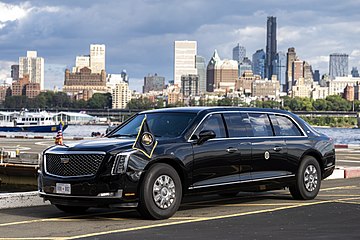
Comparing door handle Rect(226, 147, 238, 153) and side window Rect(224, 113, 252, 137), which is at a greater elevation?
side window Rect(224, 113, 252, 137)

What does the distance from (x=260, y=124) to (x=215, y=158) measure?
1602mm

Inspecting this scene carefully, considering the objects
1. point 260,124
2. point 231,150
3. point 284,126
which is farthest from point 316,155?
point 231,150

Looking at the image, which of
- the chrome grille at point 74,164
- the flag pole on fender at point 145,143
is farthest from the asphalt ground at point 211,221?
the flag pole on fender at point 145,143

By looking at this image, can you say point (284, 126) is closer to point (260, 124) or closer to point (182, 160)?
point (260, 124)

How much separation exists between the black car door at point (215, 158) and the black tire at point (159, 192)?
0.48 metres

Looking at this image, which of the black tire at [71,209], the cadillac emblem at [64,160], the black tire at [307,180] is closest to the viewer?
the cadillac emblem at [64,160]

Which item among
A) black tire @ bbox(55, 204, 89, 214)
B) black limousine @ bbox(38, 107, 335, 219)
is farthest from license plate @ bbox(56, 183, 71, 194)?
black tire @ bbox(55, 204, 89, 214)

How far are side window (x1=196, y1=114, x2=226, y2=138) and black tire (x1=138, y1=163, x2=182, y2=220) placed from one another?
1.17 m

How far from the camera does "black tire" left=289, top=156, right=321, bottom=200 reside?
1355cm

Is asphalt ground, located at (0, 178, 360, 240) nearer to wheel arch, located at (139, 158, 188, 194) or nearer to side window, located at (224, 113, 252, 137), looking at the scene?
wheel arch, located at (139, 158, 188, 194)

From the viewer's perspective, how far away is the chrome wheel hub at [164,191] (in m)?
11.1

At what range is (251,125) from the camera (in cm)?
1300

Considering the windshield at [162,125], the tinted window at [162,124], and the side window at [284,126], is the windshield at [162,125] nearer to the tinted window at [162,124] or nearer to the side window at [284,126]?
the tinted window at [162,124]

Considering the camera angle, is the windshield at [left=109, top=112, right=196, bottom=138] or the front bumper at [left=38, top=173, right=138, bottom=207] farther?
the windshield at [left=109, top=112, right=196, bottom=138]
